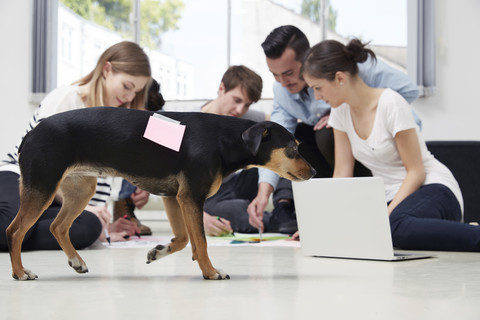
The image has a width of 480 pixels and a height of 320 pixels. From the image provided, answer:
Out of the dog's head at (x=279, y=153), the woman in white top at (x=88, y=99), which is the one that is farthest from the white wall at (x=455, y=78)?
the dog's head at (x=279, y=153)

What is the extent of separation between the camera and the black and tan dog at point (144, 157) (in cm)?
145

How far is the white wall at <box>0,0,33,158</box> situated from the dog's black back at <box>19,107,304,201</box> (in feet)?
15.8

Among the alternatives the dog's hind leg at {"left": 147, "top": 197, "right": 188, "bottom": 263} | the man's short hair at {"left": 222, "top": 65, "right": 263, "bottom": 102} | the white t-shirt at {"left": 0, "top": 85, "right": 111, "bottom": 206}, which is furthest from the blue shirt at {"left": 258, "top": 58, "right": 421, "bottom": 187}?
the dog's hind leg at {"left": 147, "top": 197, "right": 188, "bottom": 263}

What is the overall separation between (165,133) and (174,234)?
31 centimetres

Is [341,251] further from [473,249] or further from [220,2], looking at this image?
[220,2]

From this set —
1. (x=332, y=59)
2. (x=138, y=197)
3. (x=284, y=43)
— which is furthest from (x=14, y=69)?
(x=332, y=59)

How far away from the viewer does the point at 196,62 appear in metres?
6.22

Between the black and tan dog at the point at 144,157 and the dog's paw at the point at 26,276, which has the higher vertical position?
the black and tan dog at the point at 144,157

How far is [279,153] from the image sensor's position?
1.54 m

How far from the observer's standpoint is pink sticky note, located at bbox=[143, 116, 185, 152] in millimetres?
1461

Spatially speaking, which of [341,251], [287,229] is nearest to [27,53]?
[287,229]

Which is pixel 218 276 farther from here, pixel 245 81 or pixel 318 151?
pixel 245 81

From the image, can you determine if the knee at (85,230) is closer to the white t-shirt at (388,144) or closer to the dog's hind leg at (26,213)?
the dog's hind leg at (26,213)

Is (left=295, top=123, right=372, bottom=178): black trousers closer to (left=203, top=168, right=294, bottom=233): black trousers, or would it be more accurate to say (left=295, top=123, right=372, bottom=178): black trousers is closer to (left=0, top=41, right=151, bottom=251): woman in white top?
(left=203, top=168, right=294, bottom=233): black trousers
